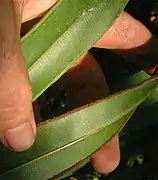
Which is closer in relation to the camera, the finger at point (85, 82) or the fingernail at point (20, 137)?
the fingernail at point (20, 137)

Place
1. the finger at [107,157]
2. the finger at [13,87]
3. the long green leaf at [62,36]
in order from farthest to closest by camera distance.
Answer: the finger at [107,157], the long green leaf at [62,36], the finger at [13,87]

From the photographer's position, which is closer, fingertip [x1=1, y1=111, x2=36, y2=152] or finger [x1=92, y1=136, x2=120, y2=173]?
fingertip [x1=1, y1=111, x2=36, y2=152]

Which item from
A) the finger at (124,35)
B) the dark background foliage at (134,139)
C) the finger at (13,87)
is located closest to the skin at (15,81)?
the finger at (13,87)

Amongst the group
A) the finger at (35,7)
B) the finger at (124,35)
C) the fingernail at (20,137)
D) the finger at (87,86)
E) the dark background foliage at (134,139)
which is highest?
the finger at (35,7)

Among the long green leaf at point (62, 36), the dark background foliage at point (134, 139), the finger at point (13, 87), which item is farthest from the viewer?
the dark background foliage at point (134, 139)

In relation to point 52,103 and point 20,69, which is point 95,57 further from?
point 20,69

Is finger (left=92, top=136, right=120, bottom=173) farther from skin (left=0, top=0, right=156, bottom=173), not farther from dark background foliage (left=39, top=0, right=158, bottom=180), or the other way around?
skin (left=0, top=0, right=156, bottom=173)

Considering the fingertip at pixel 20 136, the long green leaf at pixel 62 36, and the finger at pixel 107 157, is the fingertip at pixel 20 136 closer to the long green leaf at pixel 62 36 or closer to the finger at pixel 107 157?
the long green leaf at pixel 62 36

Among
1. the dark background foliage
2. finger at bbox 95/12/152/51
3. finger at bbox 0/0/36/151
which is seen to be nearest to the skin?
finger at bbox 0/0/36/151
